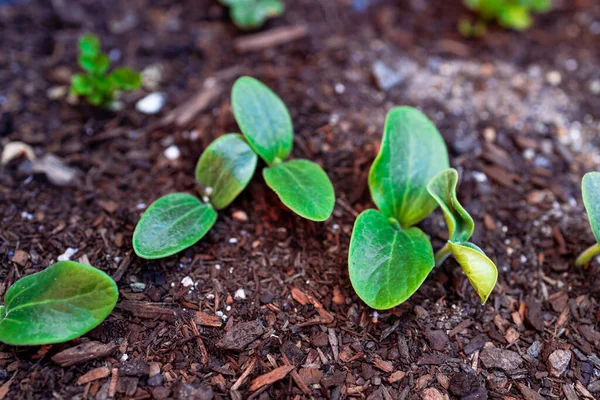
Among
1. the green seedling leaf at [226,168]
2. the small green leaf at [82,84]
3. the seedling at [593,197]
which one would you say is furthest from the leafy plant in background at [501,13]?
the small green leaf at [82,84]

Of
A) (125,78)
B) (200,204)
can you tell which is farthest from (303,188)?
(125,78)

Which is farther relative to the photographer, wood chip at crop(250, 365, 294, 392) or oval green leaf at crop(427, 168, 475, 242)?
oval green leaf at crop(427, 168, 475, 242)

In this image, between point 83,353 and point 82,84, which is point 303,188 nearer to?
point 83,353

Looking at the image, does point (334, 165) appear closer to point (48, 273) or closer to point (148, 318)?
point (148, 318)

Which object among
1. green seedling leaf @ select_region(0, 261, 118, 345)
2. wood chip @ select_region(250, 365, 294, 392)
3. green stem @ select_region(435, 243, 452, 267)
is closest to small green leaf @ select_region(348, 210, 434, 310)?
green stem @ select_region(435, 243, 452, 267)

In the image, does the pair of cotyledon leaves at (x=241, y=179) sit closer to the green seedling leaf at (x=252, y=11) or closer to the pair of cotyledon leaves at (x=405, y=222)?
the pair of cotyledon leaves at (x=405, y=222)

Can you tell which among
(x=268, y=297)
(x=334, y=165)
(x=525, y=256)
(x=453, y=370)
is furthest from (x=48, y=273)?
(x=525, y=256)

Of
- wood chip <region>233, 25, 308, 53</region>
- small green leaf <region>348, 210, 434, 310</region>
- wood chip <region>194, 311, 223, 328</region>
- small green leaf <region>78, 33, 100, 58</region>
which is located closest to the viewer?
small green leaf <region>348, 210, 434, 310</region>

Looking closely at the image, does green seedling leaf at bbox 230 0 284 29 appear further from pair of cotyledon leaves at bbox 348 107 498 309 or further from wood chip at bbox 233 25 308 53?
pair of cotyledon leaves at bbox 348 107 498 309
